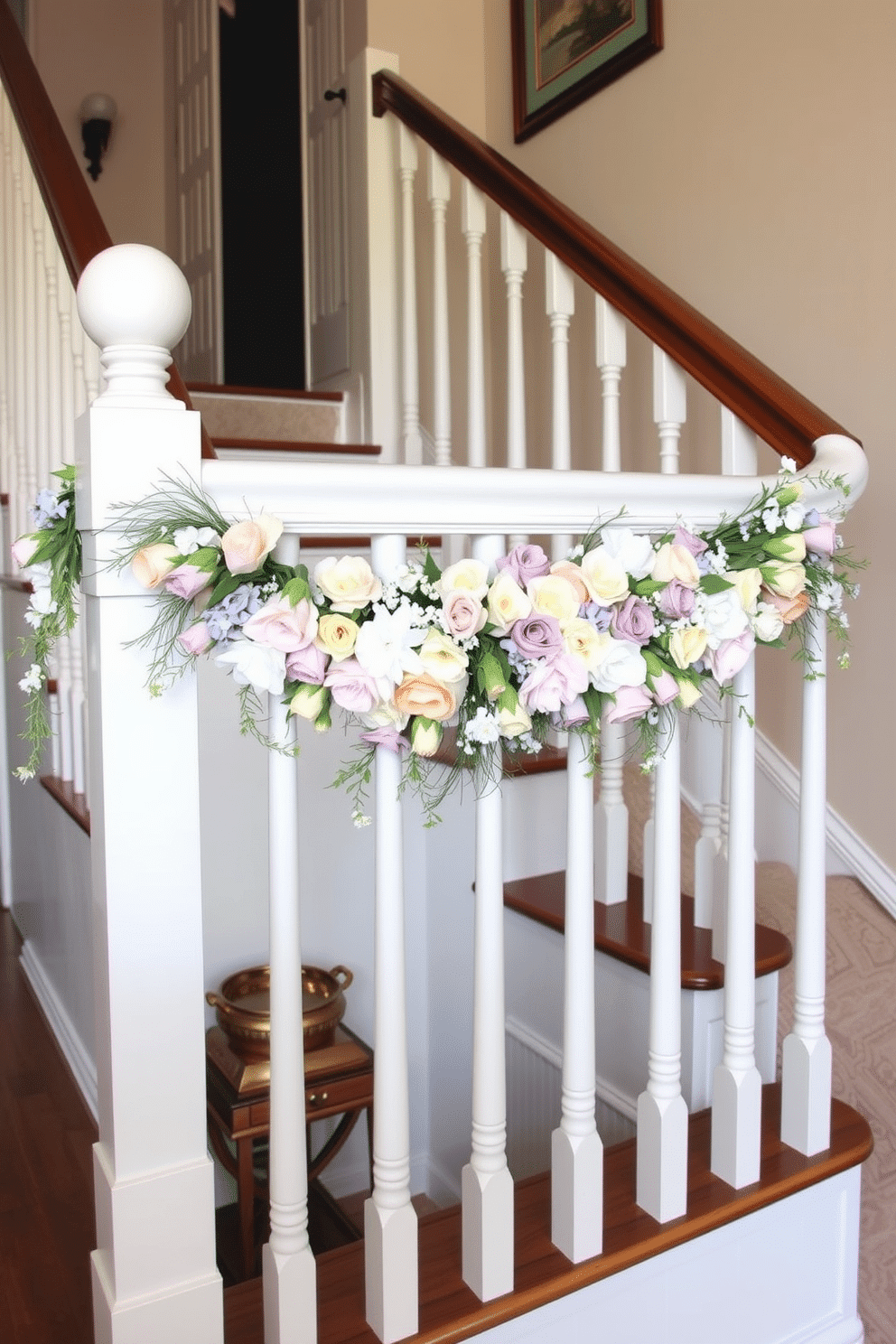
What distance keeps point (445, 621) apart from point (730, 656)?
1.14ft

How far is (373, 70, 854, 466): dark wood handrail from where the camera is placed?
1607mm

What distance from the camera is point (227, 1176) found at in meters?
2.20

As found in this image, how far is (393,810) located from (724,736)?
79cm

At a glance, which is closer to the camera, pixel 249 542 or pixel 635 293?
pixel 249 542

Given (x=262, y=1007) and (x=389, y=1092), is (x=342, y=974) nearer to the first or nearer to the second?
(x=262, y=1007)

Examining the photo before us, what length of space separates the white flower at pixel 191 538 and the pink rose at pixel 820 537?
67cm

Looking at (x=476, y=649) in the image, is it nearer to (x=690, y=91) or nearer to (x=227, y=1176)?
(x=227, y=1176)

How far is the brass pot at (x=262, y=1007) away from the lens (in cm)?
199

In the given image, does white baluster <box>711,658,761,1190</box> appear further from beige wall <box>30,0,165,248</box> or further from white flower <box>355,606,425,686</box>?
beige wall <box>30,0,165,248</box>

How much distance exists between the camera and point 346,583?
106cm

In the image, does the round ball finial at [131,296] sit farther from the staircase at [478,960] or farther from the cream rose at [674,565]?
the cream rose at [674,565]

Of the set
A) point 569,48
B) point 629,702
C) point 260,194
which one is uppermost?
point 260,194

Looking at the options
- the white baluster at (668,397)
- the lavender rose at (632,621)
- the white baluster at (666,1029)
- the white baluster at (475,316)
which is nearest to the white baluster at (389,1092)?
the lavender rose at (632,621)

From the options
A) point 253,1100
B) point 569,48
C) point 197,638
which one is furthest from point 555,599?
point 569,48
